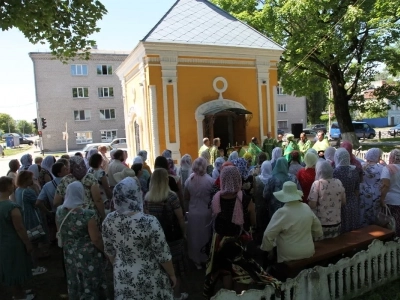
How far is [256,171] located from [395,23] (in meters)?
14.6

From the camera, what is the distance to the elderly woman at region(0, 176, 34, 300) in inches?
149

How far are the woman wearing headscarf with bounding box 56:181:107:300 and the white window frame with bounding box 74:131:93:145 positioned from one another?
111 feet

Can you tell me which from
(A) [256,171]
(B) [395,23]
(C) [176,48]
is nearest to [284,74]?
(B) [395,23]

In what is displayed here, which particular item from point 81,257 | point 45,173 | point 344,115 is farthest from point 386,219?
point 344,115

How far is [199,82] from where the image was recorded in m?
12.4

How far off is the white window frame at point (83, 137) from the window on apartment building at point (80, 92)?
4067mm

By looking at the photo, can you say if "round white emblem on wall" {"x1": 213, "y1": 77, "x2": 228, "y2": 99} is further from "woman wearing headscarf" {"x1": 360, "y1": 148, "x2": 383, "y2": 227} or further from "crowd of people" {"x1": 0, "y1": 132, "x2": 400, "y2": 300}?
"woman wearing headscarf" {"x1": 360, "y1": 148, "x2": 383, "y2": 227}

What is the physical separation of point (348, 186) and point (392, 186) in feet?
2.35

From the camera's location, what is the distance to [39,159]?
23.6 feet

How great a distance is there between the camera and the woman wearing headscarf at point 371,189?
199 inches

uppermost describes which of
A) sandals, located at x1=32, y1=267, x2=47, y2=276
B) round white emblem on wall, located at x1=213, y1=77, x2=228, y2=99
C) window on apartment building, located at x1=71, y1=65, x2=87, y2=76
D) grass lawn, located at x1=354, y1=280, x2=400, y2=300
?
window on apartment building, located at x1=71, y1=65, x2=87, y2=76

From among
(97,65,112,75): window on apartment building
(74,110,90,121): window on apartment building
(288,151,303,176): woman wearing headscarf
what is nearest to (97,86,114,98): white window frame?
(97,65,112,75): window on apartment building

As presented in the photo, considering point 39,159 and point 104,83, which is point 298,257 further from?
point 104,83

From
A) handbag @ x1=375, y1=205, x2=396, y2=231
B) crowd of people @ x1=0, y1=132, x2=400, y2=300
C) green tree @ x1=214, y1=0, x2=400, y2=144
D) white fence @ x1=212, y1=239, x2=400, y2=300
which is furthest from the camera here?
green tree @ x1=214, y1=0, x2=400, y2=144
